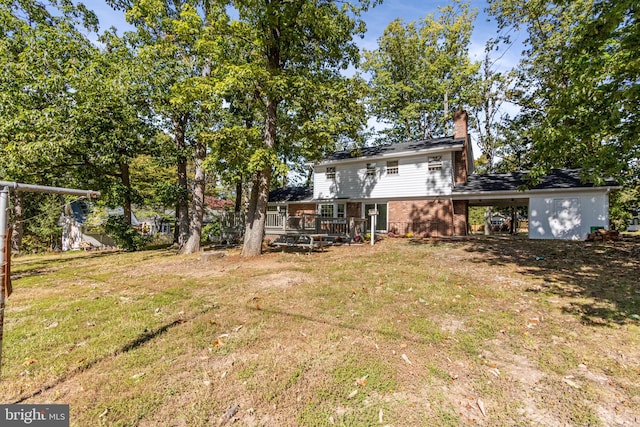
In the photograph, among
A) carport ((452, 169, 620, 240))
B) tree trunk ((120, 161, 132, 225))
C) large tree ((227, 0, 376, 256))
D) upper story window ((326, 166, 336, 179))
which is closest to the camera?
large tree ((227, 0, 376, 256))

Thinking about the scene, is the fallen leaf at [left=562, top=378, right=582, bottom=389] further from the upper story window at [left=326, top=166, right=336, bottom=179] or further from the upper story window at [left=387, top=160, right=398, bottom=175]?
the upper story window at [left=326, top=166, right=336, bottom=179]

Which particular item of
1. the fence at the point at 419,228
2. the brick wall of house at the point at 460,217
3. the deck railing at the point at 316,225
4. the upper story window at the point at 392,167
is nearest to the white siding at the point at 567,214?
the brick wall of house at the point at 460,217

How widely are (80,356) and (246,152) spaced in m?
7.84

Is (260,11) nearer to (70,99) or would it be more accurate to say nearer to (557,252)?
(70,99)

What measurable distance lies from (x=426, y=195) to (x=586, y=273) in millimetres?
10488

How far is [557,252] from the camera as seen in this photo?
1016cm

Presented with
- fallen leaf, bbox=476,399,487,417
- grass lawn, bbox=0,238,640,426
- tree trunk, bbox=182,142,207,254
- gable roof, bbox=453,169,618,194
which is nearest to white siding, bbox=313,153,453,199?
Result: gable roof, bbox=453,169,618,194

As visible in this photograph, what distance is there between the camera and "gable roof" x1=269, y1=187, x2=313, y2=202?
71.7ft

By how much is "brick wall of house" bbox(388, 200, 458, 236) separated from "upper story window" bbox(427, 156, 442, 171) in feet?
6.55

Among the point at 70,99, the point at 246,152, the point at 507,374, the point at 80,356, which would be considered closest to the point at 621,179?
the point at 507,374

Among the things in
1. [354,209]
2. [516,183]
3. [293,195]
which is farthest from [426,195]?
[293,195]

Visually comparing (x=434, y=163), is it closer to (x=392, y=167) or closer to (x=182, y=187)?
(x=392, y=167)

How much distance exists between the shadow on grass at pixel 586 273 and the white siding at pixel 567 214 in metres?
3.88

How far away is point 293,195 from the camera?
897 inches
